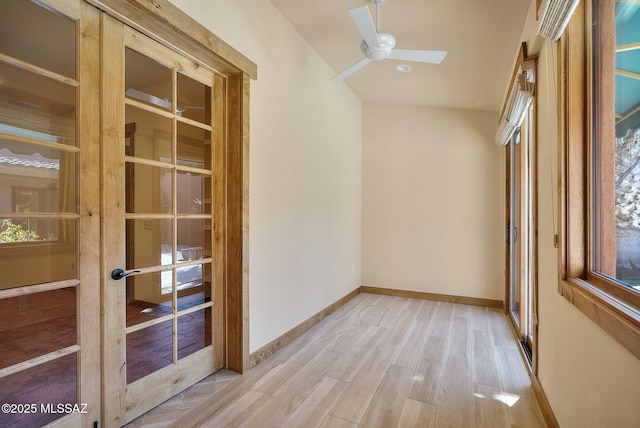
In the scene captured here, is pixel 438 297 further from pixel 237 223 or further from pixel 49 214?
pixel 49 214

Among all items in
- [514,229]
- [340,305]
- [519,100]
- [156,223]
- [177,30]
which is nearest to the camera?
[177,30]

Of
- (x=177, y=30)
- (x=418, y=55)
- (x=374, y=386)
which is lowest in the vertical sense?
(x=374, y=386)

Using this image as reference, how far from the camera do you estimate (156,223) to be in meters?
2.05

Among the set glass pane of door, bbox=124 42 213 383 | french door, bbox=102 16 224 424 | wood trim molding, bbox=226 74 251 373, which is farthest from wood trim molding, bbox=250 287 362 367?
glass pane of door, bbox=124 42 213 383

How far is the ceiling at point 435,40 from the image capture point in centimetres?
243

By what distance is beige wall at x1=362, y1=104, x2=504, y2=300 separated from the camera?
4395 millimetres

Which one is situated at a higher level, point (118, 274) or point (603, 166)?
point (603, 166)

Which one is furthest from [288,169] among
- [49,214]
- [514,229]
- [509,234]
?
[509,234]

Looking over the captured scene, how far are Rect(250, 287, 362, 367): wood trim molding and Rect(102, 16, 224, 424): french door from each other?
0.32 m

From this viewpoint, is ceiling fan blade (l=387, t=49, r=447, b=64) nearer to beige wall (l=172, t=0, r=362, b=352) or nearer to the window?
the window

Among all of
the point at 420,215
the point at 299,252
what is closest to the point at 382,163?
the point at 420,215

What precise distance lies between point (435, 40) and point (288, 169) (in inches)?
70.4

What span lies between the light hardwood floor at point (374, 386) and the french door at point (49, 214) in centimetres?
55

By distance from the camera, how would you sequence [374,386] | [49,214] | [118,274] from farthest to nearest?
1. [374,386]
2. [118,274]
3. [49,214]
